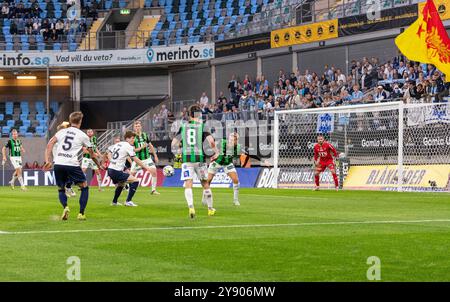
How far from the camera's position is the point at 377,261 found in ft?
33.6

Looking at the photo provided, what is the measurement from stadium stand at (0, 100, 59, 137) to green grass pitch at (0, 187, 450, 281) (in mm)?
39785

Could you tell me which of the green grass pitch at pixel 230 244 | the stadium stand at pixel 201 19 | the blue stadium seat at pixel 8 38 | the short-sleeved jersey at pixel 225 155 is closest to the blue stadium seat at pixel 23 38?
the blue stadium seat at pixel 8 38

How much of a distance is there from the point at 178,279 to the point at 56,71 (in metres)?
56.7

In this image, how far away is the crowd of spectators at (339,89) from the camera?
35.2 meters

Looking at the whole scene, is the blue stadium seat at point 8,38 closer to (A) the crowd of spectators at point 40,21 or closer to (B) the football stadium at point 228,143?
(B) the football stadium at point 228,143

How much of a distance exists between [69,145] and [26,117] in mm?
46397

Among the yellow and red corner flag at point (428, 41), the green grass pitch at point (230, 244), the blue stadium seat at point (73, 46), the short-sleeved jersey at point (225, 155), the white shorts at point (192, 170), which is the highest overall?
the blue stadium seat at point (73, 46)

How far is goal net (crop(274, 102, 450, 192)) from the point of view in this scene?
3106cm

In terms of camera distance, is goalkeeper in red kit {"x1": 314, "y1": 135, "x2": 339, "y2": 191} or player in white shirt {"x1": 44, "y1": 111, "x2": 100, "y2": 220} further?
goalkeeper in red kit {"x1": 314, "y1": 135, "x2": 339, "y2": 191}

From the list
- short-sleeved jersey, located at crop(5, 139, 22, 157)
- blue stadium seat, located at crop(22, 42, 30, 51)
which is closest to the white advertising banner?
blue stadium seat, located at crop(22, 42, 30, 51)

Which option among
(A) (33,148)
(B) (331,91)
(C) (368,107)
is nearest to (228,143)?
(C) (368,107)

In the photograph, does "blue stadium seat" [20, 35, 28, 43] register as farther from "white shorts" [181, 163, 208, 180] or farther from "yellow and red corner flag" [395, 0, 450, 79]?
"white shorts" [181, 163, 208, 180]

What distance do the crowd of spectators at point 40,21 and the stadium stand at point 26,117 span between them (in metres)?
5.52
